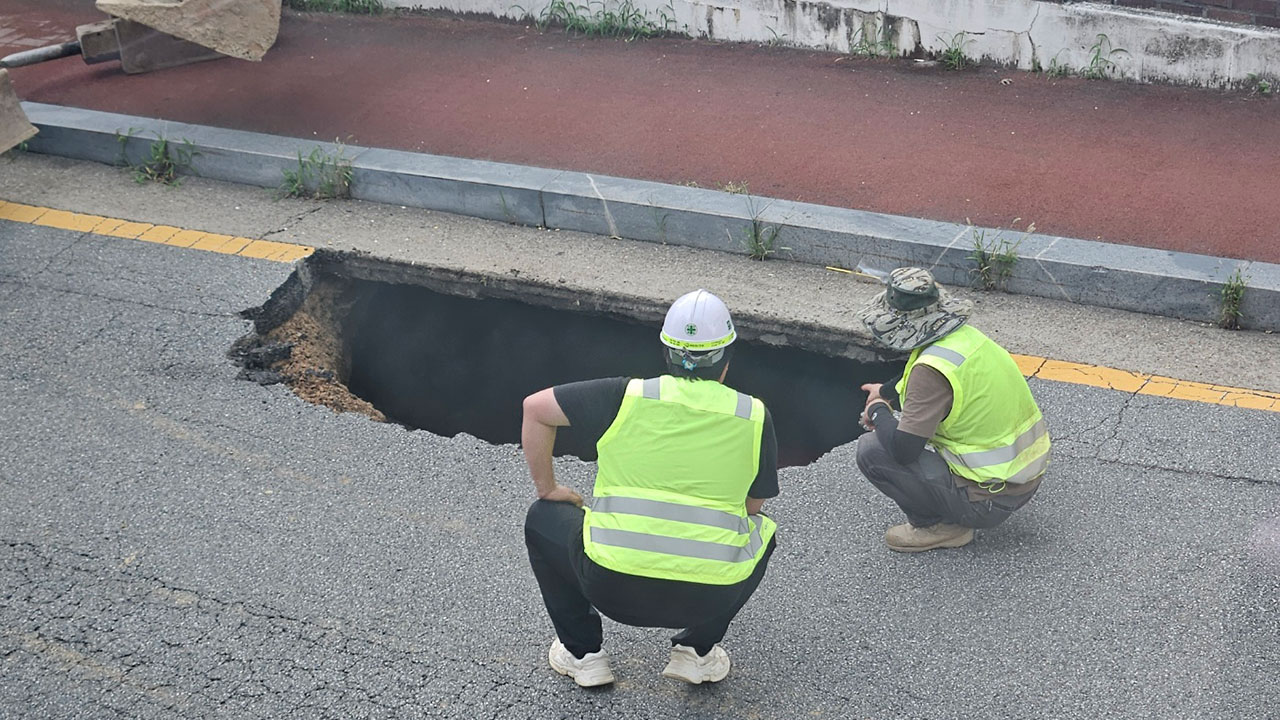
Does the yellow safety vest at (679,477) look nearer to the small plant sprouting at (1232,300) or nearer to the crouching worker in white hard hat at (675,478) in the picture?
the crouching worker in white hard hat at (675,478)

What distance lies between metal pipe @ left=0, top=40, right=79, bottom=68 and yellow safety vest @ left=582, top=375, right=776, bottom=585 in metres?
6.39

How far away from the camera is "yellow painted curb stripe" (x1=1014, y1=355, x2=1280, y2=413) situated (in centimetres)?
489

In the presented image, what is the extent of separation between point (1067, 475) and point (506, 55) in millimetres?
5744

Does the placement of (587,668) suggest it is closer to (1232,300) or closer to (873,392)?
(873,392)

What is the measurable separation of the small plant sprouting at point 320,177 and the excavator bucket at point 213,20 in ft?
2.93

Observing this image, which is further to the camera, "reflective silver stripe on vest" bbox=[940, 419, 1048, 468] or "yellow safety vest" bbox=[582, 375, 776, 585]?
"reflective silver stripe on vest" bbox=[940, 419, 1048, 468]

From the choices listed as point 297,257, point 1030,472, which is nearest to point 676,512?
point 1030,472

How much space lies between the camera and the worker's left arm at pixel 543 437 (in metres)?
3.46

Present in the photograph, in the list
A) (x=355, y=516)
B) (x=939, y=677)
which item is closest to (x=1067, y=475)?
(x=939, y=677)

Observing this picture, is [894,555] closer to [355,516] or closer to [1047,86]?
[355,516]

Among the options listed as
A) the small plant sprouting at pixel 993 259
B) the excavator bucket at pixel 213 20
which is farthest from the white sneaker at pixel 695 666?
the excavator bucket at pixel 213 20

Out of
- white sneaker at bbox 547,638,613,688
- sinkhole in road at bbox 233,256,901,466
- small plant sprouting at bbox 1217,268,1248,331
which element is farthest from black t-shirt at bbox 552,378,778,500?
small plant sprouting at bbox 1217,268,1248,331

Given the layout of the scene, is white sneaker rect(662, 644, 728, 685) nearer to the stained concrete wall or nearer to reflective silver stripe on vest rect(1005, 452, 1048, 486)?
reflective silver stripe on vest rect(1005, 452, 1048, 486)

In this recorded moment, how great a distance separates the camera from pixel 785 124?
24.8 ft
